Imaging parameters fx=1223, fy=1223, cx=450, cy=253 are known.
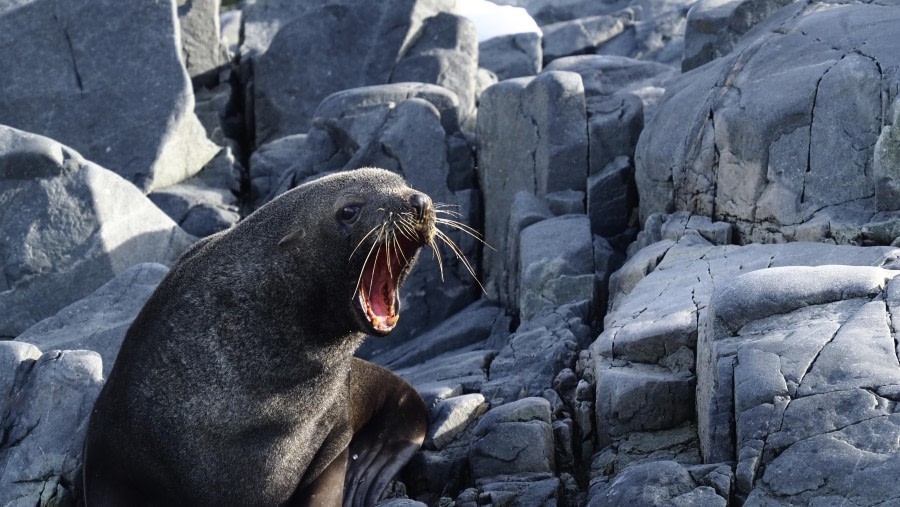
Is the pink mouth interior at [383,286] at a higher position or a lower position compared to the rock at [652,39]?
higher

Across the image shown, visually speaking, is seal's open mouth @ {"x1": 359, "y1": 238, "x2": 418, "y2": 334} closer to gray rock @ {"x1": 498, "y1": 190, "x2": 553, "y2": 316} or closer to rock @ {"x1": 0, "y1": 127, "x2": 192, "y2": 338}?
gray rock @ {"x1": 498, "y1": 190, "x2": 553, "y2": 316}

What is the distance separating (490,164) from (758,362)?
255 inches

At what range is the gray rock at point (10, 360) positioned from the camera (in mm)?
7379

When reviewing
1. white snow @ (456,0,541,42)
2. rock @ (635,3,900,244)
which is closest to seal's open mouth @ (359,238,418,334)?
rock @ (635,3,900,244)

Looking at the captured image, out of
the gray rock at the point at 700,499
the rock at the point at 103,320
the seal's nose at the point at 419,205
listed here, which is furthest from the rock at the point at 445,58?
the gray rock at the point at 700,499

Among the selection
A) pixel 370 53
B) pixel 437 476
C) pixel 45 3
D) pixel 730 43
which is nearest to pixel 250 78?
pixel 370 53

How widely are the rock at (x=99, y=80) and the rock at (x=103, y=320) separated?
13.9 ft

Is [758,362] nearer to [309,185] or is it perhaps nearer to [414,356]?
[309,185]

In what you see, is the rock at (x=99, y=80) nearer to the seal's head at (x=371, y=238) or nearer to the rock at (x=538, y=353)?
the rock at (x=538, y=353)

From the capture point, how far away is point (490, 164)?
12125 millimetres

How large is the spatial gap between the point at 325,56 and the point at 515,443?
31.0 feet

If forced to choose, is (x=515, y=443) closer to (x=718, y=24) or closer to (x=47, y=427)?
(x=47, y=427)

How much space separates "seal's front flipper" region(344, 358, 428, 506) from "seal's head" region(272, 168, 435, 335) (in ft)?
3.77

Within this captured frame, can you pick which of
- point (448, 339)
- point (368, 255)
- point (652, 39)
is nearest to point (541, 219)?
point (448, 339)
